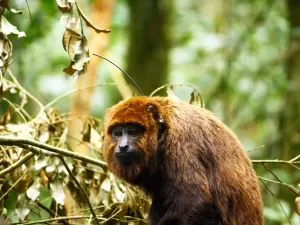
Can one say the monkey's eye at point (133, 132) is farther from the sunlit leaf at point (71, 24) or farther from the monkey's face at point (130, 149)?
the sunlit leaf at point (71, 24)

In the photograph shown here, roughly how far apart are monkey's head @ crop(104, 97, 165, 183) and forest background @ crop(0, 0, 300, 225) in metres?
0.28

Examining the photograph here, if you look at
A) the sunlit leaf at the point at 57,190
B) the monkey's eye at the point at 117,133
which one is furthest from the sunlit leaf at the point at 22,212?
the monkey's eye at the point at 117,133

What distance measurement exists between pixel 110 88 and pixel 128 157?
8.01 m

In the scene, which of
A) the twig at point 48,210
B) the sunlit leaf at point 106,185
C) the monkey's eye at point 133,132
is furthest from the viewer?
the sunlit leaf at point 106,185

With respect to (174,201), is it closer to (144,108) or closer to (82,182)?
(144,108)

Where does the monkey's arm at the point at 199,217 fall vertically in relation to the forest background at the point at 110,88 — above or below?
below

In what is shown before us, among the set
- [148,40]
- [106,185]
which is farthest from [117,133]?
[148,40]

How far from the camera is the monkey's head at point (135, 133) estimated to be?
5004 mm

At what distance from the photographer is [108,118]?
528 cm

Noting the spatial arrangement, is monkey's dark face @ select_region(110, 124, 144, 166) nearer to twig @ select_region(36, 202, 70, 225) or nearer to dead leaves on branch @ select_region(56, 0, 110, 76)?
twig @ select_region(36, 202, 70, 225)

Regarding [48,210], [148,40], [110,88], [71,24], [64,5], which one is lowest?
[48,210]

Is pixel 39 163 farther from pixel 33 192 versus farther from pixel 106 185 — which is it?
pixel 106 185

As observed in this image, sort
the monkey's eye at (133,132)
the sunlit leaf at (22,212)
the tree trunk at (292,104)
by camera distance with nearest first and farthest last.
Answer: the sunlit leaf at (22,212)
the monkey's eye at (133,132)
the tree trunk at (292,104)

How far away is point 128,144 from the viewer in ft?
16.5
